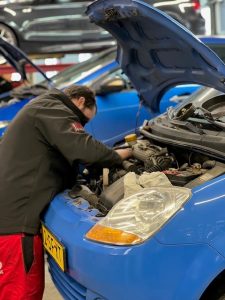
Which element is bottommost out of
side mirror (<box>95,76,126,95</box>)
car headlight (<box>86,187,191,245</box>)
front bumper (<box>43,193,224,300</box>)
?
side mirror (<box>95,76,126,95</box>)

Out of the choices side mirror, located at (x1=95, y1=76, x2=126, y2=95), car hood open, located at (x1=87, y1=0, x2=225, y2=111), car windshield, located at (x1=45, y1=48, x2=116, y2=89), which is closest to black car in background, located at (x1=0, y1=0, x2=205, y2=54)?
car windshield, located at (x1=45, y1=48, x2=116, y2=89)

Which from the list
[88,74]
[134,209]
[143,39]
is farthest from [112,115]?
[134,209]

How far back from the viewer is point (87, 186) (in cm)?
262

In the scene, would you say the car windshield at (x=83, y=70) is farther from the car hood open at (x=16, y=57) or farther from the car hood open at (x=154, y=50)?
the car hood open at (x=154, y=50)

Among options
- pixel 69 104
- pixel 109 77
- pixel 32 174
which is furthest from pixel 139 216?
pixel 109 77

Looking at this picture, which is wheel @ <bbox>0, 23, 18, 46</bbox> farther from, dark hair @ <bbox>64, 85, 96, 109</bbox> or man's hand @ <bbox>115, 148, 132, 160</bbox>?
man's hand @ <bbox>115, 148, 132, 160</bbox>

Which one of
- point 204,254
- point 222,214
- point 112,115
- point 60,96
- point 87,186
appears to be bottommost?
point 112,115

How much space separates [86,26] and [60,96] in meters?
5.13

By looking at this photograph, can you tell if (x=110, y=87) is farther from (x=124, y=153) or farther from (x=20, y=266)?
(x=20, y=266)

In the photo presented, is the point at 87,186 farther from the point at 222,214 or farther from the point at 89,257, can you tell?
the point at 222,214

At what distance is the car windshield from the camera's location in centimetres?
502

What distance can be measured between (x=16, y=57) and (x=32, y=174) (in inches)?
111

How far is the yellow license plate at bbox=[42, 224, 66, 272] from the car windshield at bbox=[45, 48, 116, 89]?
9.43ft

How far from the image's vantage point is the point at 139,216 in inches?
71.5
